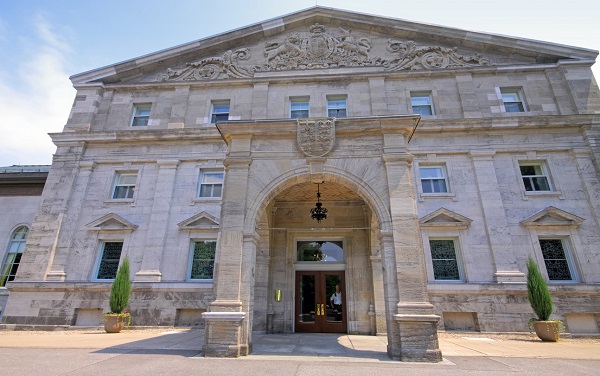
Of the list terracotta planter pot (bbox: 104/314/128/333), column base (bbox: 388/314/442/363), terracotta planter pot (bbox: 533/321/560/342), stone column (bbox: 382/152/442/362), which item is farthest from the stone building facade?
column base (bbox: 388/314/442/363)

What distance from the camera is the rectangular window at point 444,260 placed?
1379cm

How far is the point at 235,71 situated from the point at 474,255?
16.3 m

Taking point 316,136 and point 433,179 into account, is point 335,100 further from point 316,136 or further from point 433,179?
point 316,136

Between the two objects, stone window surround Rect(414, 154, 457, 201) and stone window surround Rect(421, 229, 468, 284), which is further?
stone window surround Rect(414, 154, 457, 201)

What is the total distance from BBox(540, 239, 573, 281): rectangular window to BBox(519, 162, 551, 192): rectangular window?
256cm

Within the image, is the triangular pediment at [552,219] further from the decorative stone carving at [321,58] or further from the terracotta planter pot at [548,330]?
the decorative stone carving at [321,58]

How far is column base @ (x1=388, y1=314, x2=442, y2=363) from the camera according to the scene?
6.98 metres

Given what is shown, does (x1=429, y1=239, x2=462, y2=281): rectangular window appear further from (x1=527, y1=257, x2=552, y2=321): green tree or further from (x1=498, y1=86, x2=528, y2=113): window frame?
(x1=498, y1=86, x2=528, y2=113): window frame

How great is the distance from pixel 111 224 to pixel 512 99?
72.6 ft

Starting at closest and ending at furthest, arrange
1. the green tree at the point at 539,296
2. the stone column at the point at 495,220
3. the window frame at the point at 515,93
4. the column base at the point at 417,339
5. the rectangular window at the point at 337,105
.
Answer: the column base at the point at 417,339 → the green tree at the point at 539,296 → the stone column at the point at 495,220 → the window frame at the point at 515,93 → the rectangular window at the point at 337,105

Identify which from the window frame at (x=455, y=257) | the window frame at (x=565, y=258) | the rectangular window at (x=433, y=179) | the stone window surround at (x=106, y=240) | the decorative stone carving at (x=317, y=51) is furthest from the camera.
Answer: the decorative stone carving at (x=317, y=51)

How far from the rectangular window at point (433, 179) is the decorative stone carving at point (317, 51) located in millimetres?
7345

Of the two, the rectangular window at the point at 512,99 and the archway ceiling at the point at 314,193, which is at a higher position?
the rectangular window at the point at 512,99

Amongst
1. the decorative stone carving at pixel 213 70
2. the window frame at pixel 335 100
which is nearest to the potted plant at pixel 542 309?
the window frame at pixel 335 100
